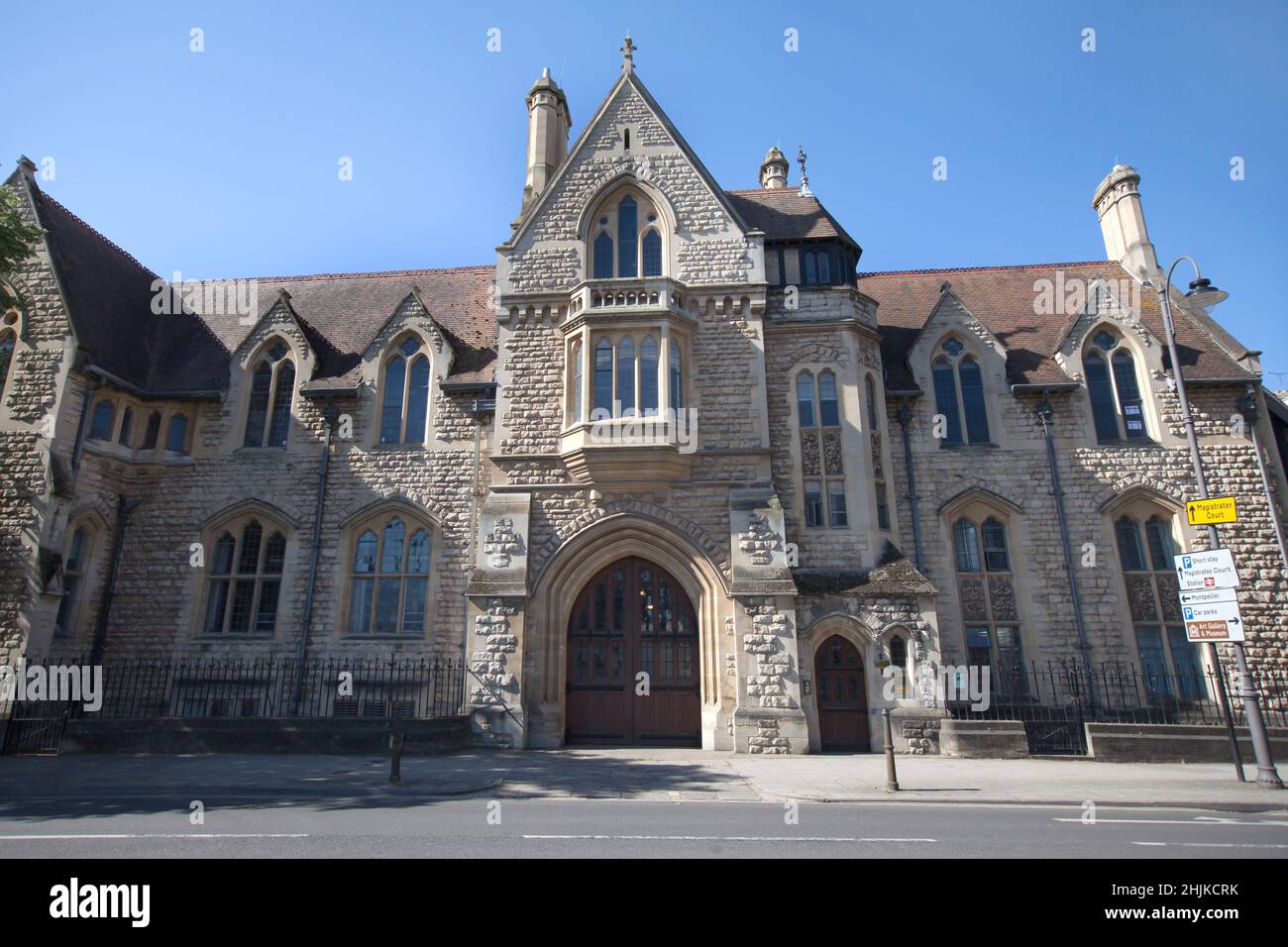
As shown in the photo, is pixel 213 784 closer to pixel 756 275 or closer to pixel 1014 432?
pixel 756 275

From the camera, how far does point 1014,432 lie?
1873 cm

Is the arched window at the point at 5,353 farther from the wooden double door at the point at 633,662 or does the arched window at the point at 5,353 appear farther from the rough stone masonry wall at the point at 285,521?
the wooden double door at the point at 633,662

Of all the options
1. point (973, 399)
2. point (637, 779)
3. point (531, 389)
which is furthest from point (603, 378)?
point (973, 399)

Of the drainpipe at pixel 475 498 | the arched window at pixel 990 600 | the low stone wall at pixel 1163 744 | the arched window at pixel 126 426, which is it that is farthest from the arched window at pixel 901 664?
the arched window at pixel 126 426

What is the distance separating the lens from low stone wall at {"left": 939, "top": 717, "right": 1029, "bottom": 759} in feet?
46.5

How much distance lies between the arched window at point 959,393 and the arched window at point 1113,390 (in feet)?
9.08

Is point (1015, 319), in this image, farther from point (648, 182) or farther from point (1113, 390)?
point (648, 182)

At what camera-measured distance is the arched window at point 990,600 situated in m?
17.2

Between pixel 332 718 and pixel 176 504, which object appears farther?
pixel 176 504

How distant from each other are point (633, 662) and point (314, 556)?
848 cm

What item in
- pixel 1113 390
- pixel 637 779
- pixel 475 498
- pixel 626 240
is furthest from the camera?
pixel 1113 390

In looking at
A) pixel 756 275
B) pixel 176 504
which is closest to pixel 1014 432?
pixel 756 275

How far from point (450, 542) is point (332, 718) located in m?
5.19

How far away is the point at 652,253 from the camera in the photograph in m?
18.5
